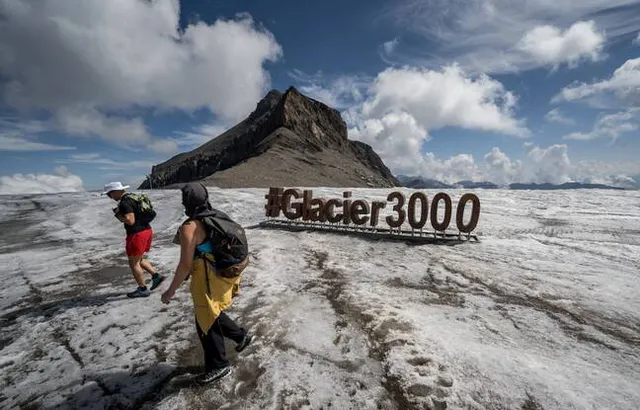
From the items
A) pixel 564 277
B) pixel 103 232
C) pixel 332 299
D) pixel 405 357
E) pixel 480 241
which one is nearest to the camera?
pixel 405 357

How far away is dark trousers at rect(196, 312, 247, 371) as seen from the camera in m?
3.97

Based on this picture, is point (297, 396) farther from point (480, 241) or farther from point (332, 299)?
point (480, 241)

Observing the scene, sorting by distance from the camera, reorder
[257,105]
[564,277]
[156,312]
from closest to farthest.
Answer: [156,312] < [564,277] < [257,105]

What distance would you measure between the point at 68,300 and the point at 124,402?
13.6 feet

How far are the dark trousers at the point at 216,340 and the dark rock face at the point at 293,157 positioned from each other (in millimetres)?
51086

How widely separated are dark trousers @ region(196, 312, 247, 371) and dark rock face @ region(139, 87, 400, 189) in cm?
5109

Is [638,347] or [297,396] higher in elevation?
[638,347]

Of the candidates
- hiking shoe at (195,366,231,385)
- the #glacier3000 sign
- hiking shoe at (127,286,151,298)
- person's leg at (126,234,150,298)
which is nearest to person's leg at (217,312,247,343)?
hiking shoe at (195,366,231,385)

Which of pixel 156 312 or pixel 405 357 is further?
pixel 156 312

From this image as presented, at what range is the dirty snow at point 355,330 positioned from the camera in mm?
3947

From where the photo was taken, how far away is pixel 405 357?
4.58 m

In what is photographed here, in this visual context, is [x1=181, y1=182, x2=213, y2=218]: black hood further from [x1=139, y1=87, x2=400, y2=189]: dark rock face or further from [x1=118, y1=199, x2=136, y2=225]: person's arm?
[x1=139, y1=87, x2=400, y2=189]: dark rock face

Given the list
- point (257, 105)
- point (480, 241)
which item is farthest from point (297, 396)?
point (257, 105)

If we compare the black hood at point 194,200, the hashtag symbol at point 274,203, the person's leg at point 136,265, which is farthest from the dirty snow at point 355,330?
the hashtag symbol at point 274,203
